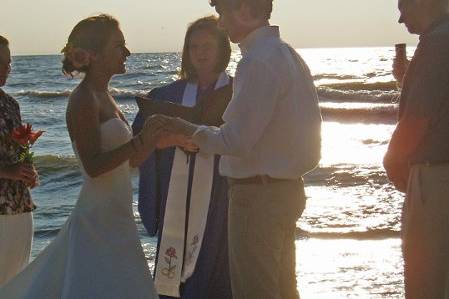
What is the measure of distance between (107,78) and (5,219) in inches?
39.9

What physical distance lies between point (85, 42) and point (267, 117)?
130cm

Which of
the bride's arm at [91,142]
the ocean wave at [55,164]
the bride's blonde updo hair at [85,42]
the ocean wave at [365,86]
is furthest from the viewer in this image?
the ocean wave at [365,86]

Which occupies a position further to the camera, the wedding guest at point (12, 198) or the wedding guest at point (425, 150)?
the wedding guest at point (12, 198)

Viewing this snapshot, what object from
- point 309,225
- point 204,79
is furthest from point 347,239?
point 204,79

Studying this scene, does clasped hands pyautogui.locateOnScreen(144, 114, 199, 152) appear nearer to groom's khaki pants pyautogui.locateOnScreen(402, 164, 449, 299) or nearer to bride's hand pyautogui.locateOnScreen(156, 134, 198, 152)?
bride's hand pyautogui.locateOnScreen(156, 134, 198, 152)

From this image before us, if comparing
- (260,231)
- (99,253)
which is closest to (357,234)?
(99,253)

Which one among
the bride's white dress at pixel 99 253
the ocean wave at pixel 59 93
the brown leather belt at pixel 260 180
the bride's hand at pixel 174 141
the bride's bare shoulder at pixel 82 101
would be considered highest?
the bride's bare shoulder at pixel 82 101

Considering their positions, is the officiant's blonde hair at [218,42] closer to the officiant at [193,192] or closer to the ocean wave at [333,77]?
the officiant at [193,192]

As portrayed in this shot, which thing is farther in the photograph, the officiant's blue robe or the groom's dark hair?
the officiant's blue robe

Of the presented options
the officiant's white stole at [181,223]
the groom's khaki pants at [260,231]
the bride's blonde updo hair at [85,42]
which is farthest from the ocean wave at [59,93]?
the groom's khaki pants at [260,231]

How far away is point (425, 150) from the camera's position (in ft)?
11.9

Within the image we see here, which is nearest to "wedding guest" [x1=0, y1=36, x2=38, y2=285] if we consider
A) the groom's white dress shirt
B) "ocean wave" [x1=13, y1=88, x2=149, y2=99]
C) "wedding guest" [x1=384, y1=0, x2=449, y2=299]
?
the groom's white dress shirt

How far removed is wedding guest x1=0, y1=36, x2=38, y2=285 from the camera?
4.88m

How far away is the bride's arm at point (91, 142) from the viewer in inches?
167
